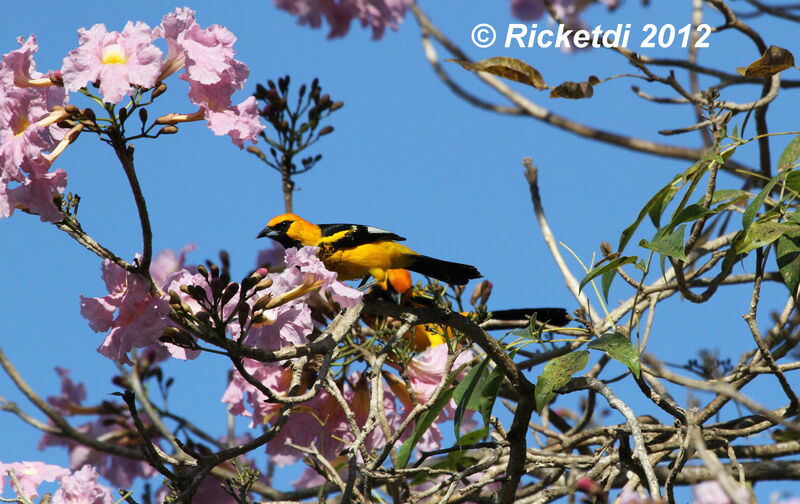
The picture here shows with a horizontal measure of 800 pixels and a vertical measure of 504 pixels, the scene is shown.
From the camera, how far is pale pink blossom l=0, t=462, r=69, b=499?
10.7 feet

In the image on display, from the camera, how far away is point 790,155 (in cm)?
292

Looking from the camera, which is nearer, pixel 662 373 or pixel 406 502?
pixel 406 502

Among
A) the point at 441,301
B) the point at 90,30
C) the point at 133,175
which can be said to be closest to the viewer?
the point at 133,175

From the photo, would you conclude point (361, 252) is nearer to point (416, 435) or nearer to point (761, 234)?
point (416, 435)

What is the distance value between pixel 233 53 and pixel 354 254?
6.35 ft

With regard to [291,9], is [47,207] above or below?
below

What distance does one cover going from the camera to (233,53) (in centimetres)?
242

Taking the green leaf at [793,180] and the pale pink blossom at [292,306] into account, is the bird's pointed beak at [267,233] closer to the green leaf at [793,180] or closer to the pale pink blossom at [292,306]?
the pale pink blossom at [292,306]

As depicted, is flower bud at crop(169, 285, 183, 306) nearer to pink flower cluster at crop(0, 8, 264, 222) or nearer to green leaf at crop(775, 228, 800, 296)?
pink flower cluster at crop(0, 8, 264, 222)

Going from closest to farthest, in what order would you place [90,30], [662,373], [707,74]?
[90,30]
[662,373]
[707,74]

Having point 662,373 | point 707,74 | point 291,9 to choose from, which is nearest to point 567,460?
point 662,373

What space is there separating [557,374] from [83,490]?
5.90 feet

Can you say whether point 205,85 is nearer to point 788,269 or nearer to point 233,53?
point 233,53

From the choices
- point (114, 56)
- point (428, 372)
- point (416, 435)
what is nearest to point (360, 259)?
point (428, 372)
